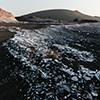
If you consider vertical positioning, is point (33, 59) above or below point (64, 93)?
above

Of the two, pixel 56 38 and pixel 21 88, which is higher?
pixel 56 38

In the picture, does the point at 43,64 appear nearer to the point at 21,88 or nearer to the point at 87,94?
the point at 21,88

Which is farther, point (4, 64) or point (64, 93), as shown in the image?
point (4, 64)

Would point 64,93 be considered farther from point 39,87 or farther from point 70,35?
point 70,35

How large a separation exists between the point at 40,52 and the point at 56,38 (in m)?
2.59

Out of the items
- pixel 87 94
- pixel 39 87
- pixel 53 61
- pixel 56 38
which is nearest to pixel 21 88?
pixel 39 87

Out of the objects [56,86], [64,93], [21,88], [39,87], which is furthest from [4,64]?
[64,93]

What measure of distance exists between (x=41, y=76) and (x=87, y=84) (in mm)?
1539

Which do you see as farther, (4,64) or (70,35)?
(70,35)

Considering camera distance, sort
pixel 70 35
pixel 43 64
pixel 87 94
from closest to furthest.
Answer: pixel 87 94 < pixel 43 64 < pixel 70 35

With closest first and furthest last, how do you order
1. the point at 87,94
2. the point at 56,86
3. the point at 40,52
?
the point at 87,94, the point at 56,86, the point at 40,52

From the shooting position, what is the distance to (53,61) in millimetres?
5129

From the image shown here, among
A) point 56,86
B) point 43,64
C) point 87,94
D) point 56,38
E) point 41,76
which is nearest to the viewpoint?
point 87,94

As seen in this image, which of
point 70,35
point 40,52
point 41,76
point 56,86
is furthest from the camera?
point 70,35
